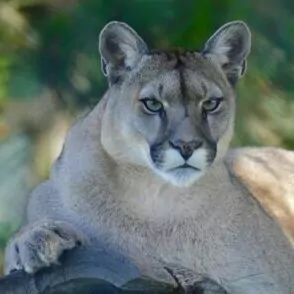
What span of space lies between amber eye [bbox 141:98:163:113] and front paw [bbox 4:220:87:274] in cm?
37

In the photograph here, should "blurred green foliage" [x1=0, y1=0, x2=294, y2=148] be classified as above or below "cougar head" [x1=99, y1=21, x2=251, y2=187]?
above

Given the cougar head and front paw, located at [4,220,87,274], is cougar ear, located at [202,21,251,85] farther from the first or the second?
front paw, located at [4,220,87,274]

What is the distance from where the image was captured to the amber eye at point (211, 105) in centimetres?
398

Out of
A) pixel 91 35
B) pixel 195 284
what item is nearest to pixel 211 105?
pixel 195 284

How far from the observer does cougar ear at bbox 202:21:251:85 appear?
4.26m

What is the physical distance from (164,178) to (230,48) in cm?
50

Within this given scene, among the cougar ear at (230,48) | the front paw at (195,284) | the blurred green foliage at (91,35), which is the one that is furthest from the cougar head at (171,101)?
the blurred green foliage at (91,35)

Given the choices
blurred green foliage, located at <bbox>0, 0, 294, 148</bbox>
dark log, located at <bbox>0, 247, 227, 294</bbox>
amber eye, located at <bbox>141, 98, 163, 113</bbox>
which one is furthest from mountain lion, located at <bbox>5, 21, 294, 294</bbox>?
blurred green foliage, located at <bbox>0, 0, 294, 148</bbox>

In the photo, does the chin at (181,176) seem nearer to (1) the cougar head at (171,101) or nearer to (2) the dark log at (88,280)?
(1) the cougar head at (171,101)

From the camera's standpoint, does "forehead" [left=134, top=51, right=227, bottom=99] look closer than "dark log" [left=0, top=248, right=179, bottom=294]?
No

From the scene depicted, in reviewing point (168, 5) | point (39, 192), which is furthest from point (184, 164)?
point (168, 5)

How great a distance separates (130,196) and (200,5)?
4.84 ft

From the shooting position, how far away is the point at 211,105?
13.1ft

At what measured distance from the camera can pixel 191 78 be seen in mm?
3988
